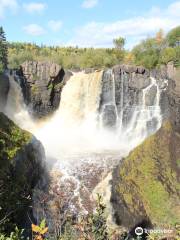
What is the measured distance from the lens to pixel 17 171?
691 inches

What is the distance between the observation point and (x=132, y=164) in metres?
23.3

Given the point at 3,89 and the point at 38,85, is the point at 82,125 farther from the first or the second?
the point at 3,89

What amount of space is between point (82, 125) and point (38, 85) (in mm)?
6335

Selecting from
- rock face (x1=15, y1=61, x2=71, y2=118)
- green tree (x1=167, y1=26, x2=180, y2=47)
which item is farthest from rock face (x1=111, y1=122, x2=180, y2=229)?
green tree (x1=167, y1=26, x2=180, y2=47)

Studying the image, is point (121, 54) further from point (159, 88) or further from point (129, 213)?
point (129, 213)

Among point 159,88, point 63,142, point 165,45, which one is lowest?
point 63,142

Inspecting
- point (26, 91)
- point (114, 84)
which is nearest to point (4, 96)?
point (26, 91)

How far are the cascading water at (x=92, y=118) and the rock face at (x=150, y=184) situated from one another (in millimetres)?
4603

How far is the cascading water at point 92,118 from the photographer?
3275 cm

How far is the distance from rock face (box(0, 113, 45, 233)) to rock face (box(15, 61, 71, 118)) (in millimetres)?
16662

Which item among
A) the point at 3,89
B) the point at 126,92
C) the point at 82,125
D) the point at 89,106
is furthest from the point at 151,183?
the point at 3,89

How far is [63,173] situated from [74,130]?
46.3 feet

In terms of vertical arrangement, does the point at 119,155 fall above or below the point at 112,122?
below

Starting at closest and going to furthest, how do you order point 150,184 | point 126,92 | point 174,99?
point 150,184
point 174,99
point 126,92
